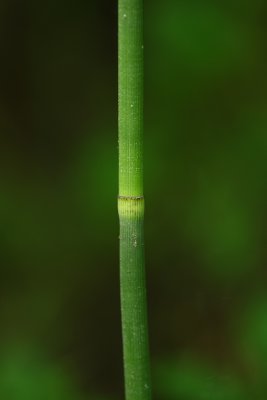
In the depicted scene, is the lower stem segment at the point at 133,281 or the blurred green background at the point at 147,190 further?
the blurred green background at the point at 147,190

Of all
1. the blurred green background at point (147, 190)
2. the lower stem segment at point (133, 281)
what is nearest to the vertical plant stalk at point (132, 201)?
the lower stem segment at point (133, 281)

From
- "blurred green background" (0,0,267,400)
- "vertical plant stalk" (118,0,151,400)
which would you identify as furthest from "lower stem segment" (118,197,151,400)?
"blurred green background" (0,0,267,400)

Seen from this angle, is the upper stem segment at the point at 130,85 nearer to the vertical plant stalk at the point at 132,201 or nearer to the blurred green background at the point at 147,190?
the vertical plant stalk at the point at 132,201

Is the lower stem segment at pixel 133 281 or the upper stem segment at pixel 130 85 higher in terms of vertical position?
the upper stem segment at pixel 130 85

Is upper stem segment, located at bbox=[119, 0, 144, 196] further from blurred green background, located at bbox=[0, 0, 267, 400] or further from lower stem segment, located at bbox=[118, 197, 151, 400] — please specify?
blurred green background, located at bbox=[0, 0, 267, 400]

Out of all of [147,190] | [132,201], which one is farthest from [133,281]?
[147,190]

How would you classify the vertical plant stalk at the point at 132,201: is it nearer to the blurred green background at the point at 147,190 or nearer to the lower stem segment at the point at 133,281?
the lower stem segment at the point at 133,281
